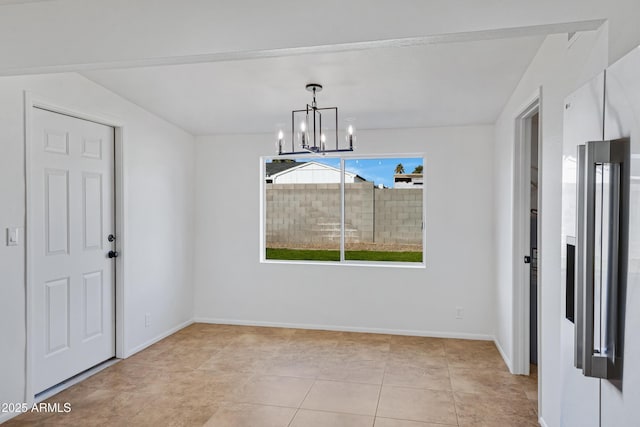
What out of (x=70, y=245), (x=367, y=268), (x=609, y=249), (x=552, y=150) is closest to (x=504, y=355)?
(x=367, y=268)

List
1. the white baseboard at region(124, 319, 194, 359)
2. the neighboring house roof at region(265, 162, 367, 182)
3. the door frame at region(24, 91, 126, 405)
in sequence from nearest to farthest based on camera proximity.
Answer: the door frame at region(24, 91, 126, 405)
the white baseboard at region(124, 319, 194, 359)
the neighboring house roof at region(265, 162, 367, 182)

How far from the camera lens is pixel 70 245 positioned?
A: 3344 millimetres

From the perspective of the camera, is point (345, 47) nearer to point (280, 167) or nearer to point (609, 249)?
point (609, 249)

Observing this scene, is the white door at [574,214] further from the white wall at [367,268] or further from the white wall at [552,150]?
the white wall at [367,268]

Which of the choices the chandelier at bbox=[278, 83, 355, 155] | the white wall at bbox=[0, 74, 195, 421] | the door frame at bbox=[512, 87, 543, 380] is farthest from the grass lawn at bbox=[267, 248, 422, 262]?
the door frame at bbox=[512, 87, 543, 380]

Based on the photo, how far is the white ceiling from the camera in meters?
2.97

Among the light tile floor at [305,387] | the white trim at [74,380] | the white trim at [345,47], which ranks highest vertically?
the white trim at [345,47]

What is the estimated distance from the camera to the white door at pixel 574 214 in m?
1.41

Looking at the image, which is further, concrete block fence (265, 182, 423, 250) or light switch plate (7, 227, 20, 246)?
concrete block fence (265, 182, 423, 250)

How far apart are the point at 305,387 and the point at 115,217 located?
225 centimetres

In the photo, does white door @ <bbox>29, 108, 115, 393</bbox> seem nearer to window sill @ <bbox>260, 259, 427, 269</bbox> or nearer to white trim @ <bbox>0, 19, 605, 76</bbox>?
white trim @ <bbox>0, 19, 605, 76</bbox>

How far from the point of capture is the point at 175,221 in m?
4.70


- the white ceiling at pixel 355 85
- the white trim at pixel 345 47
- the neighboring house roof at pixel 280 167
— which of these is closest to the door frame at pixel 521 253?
the white ceiling at pixel 355 85

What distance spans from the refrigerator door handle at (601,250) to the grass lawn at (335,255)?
3370mm
